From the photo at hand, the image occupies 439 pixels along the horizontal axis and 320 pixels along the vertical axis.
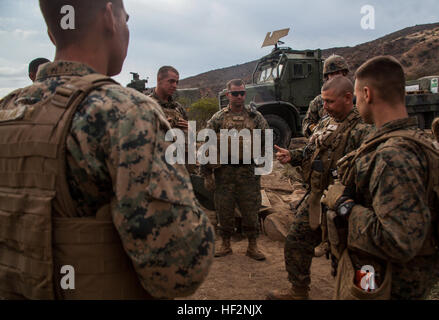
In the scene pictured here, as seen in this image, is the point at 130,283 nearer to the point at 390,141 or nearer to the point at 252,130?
the point at 390,141

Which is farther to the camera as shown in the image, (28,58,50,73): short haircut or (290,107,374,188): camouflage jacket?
(28,58,50,73): short haircut

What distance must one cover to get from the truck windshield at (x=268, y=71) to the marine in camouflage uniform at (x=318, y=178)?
7832 mm

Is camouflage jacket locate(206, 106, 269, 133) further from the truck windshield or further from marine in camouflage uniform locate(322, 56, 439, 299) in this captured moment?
the truck windshield

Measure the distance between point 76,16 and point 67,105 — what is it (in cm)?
36

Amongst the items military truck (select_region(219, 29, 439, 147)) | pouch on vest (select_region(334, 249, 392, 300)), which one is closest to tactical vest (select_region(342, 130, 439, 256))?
pouch on vest (select_region(334, 249, 392, 300))

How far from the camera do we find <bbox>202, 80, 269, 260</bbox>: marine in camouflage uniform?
4.18 metres

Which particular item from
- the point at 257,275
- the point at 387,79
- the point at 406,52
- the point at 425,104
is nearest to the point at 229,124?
the point at 257,275

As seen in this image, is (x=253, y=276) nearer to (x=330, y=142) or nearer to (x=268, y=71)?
(x=330, y=142)

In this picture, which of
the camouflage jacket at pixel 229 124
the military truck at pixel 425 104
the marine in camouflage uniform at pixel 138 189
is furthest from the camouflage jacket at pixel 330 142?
the military truck at pixel 425 104

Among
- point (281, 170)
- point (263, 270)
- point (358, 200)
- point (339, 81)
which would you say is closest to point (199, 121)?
point (281, 170)

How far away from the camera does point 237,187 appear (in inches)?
167

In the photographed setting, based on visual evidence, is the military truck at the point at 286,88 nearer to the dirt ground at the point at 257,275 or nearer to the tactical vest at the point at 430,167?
the dirt ground at the point at 257,275

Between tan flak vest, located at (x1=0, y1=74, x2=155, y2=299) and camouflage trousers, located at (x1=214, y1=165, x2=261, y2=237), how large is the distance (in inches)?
123

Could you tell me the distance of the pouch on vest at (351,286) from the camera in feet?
5.24
